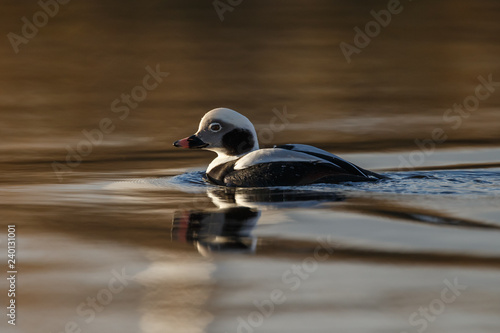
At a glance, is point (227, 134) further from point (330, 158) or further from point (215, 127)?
point (330, 158)

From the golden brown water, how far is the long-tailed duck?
0.15m

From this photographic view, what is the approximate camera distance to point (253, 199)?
28.7 ft

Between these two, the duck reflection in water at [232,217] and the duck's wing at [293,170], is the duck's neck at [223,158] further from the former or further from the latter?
the duck's wing at [293,170]

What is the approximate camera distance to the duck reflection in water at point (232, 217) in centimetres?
701

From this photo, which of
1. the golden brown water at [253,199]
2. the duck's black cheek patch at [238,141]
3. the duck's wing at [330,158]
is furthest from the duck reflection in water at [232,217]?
the duck's black cheek patch at [238,141]

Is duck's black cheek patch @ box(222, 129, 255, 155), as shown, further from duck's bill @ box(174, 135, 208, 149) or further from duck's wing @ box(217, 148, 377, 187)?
duck's wing @ box(217, 148, 377, 187)

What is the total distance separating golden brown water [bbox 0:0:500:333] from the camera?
5594 millimetres

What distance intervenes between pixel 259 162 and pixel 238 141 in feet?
2.41

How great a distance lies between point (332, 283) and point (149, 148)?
638cm

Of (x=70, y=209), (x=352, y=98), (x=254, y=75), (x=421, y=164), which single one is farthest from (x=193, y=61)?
(x=70, y=209)

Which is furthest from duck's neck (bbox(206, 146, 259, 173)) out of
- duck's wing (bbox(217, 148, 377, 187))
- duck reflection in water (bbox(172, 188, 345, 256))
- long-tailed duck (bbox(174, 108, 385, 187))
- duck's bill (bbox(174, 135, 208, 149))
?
duck's wing (bbox(217, 148, 377, 187))

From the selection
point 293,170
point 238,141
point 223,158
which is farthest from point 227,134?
point 293,170

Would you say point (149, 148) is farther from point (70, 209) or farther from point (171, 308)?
point (171, 308)

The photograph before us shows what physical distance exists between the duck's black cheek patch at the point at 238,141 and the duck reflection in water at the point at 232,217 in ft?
2.08
